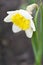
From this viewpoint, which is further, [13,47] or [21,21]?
[13,47]

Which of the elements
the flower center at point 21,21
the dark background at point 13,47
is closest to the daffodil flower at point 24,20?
the flower center at point 21,21

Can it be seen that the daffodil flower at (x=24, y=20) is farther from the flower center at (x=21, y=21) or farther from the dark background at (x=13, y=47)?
the dark background at (x=13, y=47)

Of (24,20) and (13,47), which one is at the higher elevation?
(24,20)

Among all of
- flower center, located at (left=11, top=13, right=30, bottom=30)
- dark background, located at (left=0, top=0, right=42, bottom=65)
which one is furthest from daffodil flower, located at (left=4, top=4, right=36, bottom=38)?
dark background, located at (left=0, top=0, right=42, bottom=65)

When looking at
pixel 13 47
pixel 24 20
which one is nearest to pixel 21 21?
pixel 24 20

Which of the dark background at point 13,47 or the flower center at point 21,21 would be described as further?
the dark background at point 13,47

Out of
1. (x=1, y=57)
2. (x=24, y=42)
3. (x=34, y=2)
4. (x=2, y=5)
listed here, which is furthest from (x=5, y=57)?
(x=34, y=2)

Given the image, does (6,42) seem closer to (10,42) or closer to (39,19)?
(10,42)

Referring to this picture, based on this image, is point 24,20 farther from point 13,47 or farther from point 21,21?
point 13,47

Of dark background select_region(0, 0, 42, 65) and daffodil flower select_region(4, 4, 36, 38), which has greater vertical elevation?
daffodil flower select_region(4, 4, 36, 38)

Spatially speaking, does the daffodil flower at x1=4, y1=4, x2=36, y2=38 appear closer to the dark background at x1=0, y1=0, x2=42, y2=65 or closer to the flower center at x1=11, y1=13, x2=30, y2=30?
the flower center at x1=11, y1=13, x2=30, y2=30

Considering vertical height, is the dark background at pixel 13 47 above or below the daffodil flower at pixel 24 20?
below
